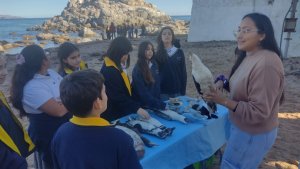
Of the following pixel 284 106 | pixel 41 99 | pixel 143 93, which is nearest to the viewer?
pixel 41 99

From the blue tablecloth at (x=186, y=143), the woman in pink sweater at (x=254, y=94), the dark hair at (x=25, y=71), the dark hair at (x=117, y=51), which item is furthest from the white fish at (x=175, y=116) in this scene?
the dark hair at (x=25, y=71)

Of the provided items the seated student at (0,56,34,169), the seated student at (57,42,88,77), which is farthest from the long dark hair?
the seated student at (0,56,34,169)

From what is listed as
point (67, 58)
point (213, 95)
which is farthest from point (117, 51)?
point (213, 95)

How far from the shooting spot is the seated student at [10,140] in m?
2.04

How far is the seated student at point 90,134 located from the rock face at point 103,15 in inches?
2174

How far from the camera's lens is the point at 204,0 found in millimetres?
17609

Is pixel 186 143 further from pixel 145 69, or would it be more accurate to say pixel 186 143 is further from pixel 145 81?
pixel 145 69

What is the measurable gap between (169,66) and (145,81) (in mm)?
1088

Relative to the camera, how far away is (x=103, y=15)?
6356 cm

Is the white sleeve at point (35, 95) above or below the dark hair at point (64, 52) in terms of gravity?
below

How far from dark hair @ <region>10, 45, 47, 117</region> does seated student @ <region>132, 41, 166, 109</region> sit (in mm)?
1281

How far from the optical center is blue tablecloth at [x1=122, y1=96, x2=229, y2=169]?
8.63 ft

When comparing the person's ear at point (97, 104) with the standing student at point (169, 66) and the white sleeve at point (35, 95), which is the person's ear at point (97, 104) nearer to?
the white sleeve at point (35, 95)

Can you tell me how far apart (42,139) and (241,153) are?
1839 millimetres
